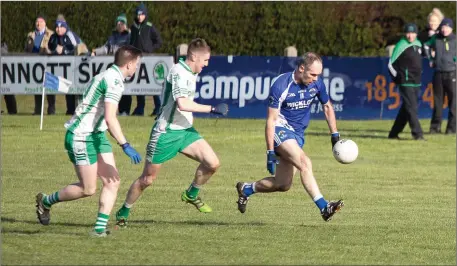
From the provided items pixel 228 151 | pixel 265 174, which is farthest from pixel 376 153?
pixel 265 174

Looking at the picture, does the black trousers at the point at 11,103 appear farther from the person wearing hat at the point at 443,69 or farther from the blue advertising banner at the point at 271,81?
the person wearing hat at the point at 443,69

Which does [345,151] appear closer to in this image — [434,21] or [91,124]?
[91,124]

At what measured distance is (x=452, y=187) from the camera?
17.7 m

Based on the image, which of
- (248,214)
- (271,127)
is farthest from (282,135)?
(248,214)

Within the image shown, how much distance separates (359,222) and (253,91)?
13.5m

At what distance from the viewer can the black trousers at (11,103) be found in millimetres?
28141

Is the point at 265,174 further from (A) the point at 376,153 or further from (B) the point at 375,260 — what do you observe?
(B) the point at 375,260

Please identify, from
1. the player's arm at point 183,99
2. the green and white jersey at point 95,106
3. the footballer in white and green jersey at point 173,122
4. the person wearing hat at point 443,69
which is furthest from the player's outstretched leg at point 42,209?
the person wearing hat at point 443,69

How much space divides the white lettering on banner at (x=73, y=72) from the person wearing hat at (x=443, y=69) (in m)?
5.51

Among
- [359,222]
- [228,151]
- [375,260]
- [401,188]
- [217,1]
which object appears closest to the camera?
[375,260]

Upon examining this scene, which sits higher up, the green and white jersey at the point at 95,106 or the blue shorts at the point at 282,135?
the green and white jersey at the point at 95,106

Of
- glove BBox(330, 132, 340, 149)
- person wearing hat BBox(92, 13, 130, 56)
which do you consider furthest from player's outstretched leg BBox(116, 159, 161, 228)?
person wearing hat BBox(92, 13, 130, 56)

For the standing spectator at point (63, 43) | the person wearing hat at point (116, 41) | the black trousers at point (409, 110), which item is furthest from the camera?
the standing spectator at point (63, 43)

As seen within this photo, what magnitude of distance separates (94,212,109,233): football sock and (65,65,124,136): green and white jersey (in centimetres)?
78
